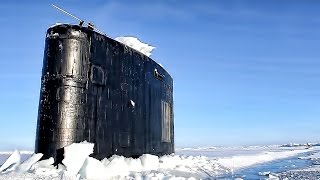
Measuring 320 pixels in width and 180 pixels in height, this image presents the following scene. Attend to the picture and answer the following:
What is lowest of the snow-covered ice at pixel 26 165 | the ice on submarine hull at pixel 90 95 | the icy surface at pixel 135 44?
the snow-covered ice at pixel 26 165

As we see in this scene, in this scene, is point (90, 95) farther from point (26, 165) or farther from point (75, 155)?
point (26, 165)

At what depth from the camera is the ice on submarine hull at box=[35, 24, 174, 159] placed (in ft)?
26.4

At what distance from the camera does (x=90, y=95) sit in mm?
8547

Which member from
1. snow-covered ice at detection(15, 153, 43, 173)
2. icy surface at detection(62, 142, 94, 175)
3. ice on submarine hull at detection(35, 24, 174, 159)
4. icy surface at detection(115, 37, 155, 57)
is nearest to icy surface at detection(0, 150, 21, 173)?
snow-covered ice at detection(15, 153, 43, 173)

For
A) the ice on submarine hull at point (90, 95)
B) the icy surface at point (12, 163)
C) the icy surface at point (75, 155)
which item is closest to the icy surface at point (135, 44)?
the ice on submarine hull at point (90, 95)

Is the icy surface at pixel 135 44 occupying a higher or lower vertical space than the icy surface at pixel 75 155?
higher

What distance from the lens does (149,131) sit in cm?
1144

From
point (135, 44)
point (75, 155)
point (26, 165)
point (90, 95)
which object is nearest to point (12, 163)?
point (26, 165)

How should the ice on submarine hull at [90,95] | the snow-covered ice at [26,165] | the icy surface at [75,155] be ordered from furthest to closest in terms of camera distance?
the ice on submarine hull at [90,95] < the icy surface at [75,155] < the snow-covered ice at [26,165]

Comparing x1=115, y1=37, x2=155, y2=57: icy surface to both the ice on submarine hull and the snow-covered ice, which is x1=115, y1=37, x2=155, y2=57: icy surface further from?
the snow-covered ice

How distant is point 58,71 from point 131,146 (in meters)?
3.18

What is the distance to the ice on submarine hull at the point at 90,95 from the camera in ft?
26.4

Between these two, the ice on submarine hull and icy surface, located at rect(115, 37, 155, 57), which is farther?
icy surface, located at rect(115, 37, 155, 57)

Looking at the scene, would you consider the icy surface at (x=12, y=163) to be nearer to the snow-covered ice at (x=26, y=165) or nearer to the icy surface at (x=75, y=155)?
the snow-covered ice at (x=26, y=165)
